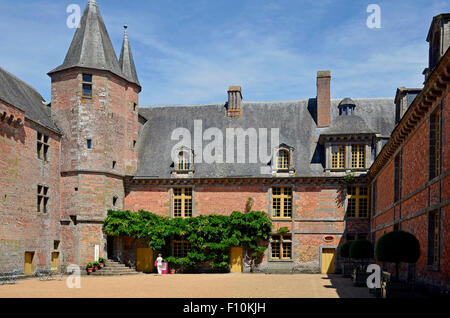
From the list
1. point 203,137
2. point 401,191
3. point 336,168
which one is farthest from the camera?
point 203,137

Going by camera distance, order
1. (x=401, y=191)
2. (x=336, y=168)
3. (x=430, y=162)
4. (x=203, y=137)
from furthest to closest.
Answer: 1. (x=203, y=137)
2. (x=336, y=168)
3. (x=401, y=191)
4. (x=430, y=162)

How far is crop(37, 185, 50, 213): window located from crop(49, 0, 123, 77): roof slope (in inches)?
277

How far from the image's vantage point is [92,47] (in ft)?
90.9

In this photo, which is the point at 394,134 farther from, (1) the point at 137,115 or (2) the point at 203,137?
(1) the point at 137,115

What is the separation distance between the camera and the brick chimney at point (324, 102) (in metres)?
29.5

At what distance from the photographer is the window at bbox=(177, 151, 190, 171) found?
28812 mm

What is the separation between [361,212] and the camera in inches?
1080

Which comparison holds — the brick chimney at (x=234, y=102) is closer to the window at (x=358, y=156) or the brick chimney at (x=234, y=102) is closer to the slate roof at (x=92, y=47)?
the slate roof at (x=92, y=47)

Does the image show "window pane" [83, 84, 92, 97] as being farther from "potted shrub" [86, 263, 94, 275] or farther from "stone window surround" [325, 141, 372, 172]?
"stone window surround" [325, 141, 372, 172]

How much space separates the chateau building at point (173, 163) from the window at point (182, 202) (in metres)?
0.07

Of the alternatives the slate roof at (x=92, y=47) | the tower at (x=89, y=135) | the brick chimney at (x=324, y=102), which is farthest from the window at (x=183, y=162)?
the brick chimney at (x=324, y=102)

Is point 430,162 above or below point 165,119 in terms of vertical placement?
below
